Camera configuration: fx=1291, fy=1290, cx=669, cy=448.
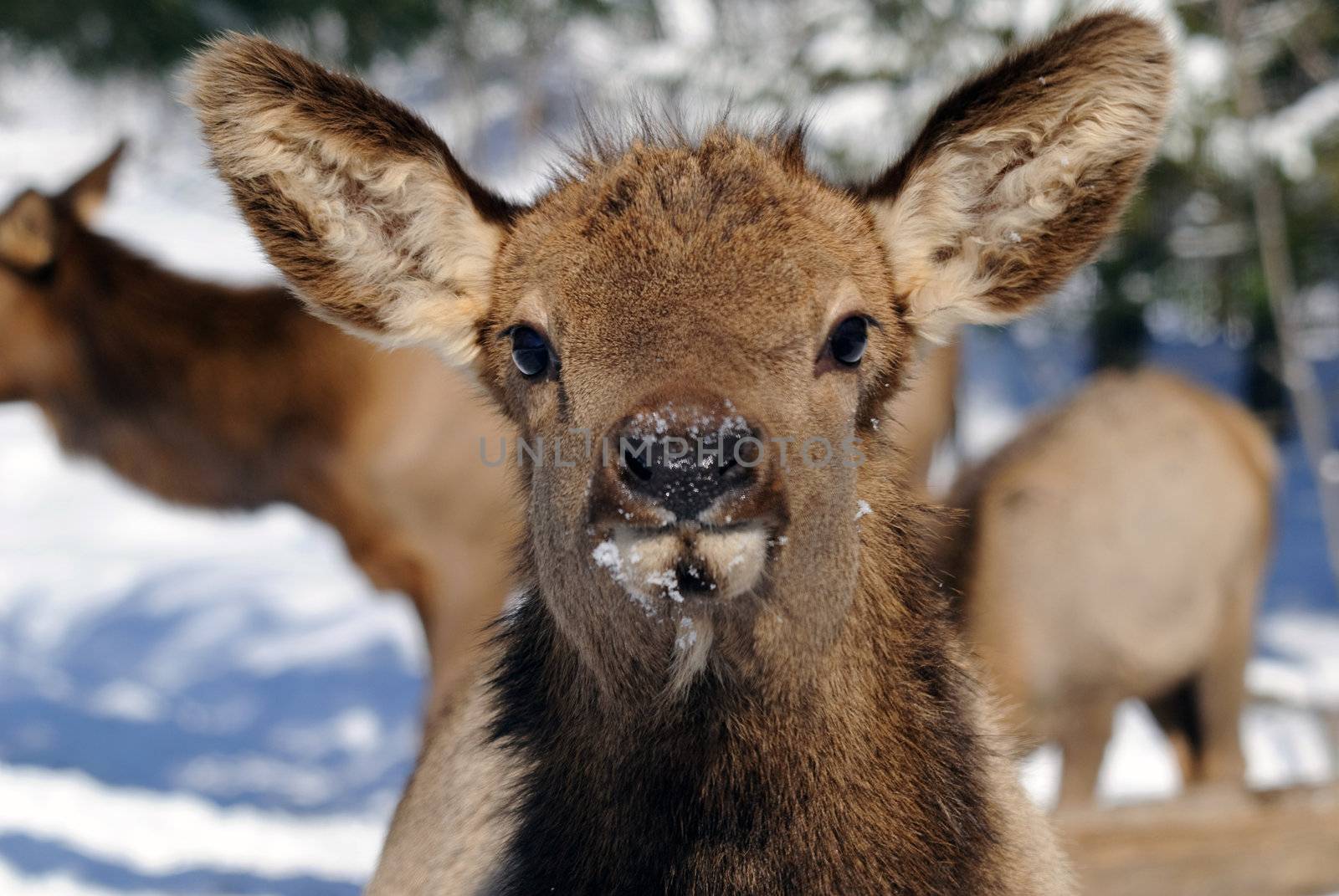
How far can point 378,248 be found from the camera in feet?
10.1

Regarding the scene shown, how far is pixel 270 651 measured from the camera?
11141mm

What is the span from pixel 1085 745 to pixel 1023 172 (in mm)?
5298

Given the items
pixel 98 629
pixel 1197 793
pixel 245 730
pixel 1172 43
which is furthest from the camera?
pixel 98 629

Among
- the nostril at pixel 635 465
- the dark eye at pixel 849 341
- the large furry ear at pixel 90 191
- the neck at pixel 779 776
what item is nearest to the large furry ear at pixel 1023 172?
the dark eye at pixel 849 341

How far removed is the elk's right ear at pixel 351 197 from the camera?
2.74 meters

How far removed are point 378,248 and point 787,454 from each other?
49.5 inches

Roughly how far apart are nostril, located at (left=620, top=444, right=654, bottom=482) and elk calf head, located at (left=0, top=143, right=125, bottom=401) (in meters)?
6.36

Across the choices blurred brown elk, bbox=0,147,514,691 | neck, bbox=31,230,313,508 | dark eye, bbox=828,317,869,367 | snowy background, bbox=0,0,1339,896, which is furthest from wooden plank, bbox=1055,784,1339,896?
neck, bbox=31,230,313,508

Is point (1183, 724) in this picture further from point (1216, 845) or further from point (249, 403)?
point (249, 403)

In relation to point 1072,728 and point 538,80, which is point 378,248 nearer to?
point 1072,728

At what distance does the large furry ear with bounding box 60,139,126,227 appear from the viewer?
7711mm

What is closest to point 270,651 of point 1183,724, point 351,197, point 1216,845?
point 1183,724

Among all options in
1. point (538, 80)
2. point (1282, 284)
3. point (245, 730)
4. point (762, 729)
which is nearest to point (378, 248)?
point (762, 729)

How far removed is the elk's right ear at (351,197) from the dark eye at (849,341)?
0.86 metres
